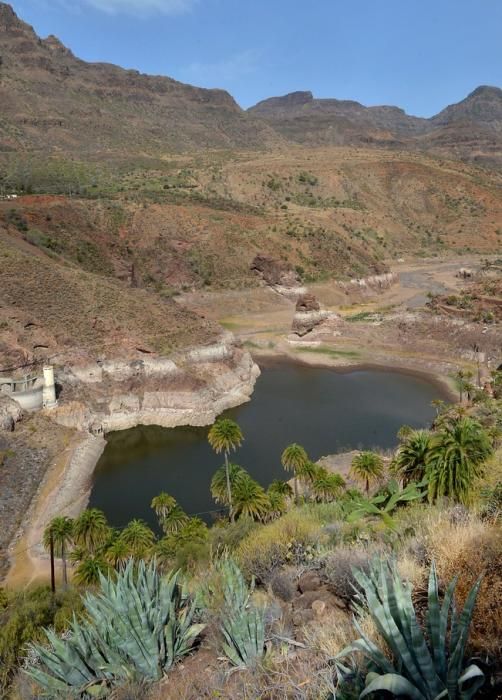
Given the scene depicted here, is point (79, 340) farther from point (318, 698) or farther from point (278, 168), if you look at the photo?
point (278, 168)

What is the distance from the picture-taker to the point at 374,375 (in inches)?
2383

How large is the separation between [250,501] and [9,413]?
68.0 feet

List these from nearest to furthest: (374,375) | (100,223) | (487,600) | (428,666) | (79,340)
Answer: (428,666) → (487,600) → (79,340) → (374,375) → (100,223)

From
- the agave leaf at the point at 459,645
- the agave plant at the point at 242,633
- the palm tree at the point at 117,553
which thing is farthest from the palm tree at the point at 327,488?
the agave leaf at the point at 459,645

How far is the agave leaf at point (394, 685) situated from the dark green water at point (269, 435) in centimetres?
2666

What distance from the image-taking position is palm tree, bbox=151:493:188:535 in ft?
88.4

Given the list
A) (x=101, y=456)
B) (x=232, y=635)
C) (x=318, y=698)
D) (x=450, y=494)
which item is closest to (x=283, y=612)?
(x=232, y=635)

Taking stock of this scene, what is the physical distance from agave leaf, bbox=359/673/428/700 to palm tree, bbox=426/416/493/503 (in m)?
9.56

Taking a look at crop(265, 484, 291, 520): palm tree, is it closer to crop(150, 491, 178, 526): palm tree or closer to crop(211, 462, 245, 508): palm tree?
crop(211, 462, 245, 508): palm tree

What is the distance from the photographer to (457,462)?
621 inches

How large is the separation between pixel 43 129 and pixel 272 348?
131 meters

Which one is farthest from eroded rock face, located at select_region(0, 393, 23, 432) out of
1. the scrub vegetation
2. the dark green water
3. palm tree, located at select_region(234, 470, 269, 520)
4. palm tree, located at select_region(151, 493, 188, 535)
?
the scrub vegetation

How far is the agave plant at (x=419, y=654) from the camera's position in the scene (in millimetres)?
5453

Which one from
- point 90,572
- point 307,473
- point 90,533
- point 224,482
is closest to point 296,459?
point 307,473
